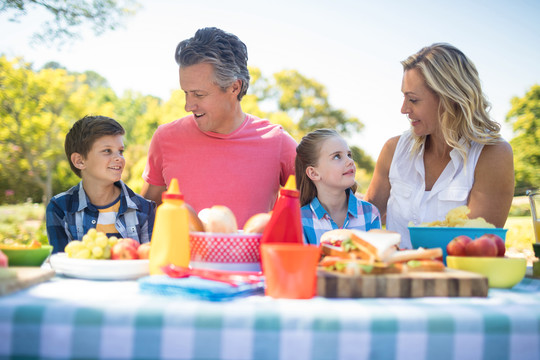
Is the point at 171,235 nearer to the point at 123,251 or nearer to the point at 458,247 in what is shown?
the point at 123,251

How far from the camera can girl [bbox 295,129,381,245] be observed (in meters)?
2.71

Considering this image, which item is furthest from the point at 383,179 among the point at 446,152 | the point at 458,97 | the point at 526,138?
the point at 526,138

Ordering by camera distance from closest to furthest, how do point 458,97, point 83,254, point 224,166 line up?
1. point 83,254
2. point 458,97
3. point 224,166

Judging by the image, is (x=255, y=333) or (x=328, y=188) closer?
(x=255, y=333)

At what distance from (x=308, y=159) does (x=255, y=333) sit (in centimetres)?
192

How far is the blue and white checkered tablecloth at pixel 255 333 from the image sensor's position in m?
1.08

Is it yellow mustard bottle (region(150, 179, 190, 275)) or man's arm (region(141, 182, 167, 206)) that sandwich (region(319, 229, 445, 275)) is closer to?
yellow mustard bottle (region(150, 179, 190, 275))

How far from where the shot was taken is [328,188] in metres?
2.85

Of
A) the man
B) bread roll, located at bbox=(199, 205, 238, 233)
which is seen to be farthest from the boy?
bread roll, located at bbox=(199, 205, 238, 233)

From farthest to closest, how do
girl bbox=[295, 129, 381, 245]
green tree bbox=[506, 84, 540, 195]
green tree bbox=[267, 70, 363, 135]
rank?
green tree bbox=[267, 70, 363, 135] < green tree bbox=[506, 84, 540, 195] < girl bbox=[295, 129, 381, 245]

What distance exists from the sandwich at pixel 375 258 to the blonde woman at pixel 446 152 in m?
1.31

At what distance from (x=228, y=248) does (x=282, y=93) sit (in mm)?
27263

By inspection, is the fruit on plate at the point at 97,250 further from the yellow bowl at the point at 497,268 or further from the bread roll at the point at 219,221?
the yellow bowl at the point at 497,268

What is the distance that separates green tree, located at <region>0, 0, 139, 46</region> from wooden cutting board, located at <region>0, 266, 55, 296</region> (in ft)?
24.5
